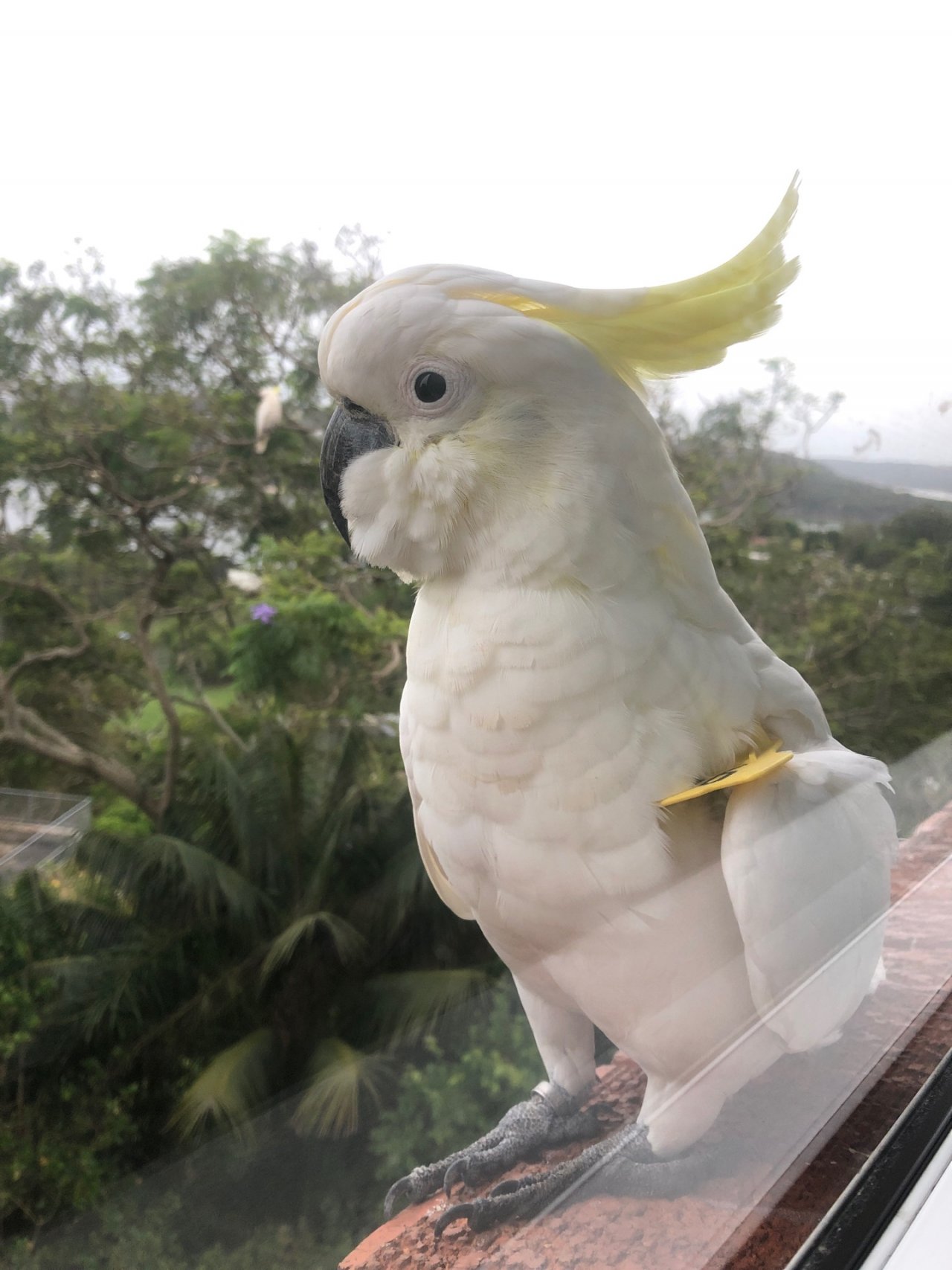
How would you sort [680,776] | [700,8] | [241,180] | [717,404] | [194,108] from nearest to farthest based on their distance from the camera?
[680,776], [700,8], [194,108], [241,180], [717,404]

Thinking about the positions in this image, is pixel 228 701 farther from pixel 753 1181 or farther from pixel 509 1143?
pixel 753 1181

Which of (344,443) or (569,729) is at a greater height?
(344,443)

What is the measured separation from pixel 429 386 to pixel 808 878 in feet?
1.72

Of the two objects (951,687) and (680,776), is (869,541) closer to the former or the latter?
(951,687)

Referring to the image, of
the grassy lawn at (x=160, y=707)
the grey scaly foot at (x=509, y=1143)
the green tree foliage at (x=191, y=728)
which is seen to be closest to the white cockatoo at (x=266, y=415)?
the green tree foliage at (x=191, y=728)

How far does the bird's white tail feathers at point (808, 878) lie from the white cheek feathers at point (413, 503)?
33 centimetres

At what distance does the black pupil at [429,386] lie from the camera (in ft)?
2.46

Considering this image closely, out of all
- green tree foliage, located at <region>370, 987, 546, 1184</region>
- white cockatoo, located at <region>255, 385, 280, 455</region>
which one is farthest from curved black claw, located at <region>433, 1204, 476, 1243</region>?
white cockatoo, located at <region>255, 385, 280, 455</region>

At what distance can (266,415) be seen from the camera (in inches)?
75.3

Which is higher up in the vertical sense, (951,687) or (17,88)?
(17,88)

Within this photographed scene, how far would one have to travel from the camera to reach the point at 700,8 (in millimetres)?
1198

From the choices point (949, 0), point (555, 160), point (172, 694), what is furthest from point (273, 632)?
point (949, 0)

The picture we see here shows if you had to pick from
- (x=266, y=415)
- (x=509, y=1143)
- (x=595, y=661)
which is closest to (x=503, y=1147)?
(x=509, y=1143)

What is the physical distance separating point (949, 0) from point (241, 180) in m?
1.22
